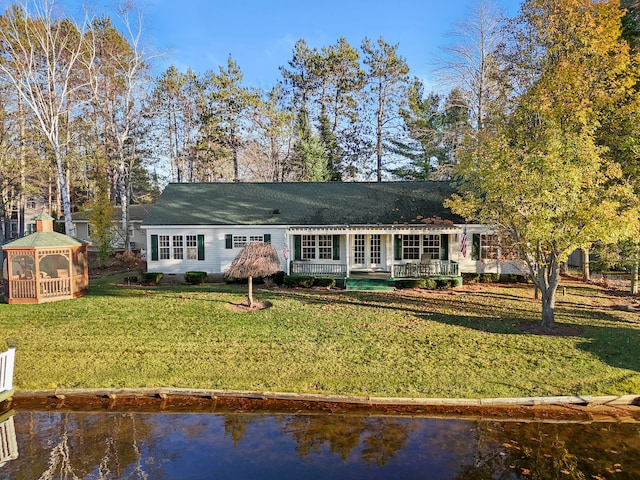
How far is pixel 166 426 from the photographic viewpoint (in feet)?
25.7

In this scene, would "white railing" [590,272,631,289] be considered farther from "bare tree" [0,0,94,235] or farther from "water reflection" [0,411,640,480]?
"bare tree" [0,0,94,235]

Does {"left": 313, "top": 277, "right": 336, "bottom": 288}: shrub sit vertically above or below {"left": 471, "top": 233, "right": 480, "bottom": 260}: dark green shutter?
below

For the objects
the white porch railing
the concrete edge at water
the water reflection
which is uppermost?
the white porch railing

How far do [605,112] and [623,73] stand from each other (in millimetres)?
1465

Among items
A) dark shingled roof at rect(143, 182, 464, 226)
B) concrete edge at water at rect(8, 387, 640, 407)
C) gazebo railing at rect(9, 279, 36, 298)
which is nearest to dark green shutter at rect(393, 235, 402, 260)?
dark shingled roof at rect(143, 182, 464, 226)

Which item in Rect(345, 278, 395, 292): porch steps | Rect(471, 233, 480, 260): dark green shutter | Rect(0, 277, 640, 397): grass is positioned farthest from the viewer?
Rect(471, 233, 480, 260): dark green shutter

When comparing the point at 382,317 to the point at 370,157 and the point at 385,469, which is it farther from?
the point at 370,157

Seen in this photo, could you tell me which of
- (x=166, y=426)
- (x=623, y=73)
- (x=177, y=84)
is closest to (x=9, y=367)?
(x=166, y=426)

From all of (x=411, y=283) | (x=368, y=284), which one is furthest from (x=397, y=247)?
(x=368, y=284)

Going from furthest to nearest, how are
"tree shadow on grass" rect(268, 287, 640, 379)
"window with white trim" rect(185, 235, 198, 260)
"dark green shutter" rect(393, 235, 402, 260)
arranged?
1. "window with white trim" rect(185, 235, 198, 260)
2. "dark green shutter" rect(393, 235, 402, 260)
3. "tree shadow on grass" rect(268, 287, 640, 379)

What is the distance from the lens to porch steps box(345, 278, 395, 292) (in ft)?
60.8

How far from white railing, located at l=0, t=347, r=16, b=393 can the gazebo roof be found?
9.44 metres

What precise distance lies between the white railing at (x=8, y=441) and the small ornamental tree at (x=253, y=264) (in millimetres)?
7964

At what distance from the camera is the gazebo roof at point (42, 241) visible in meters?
16.4
